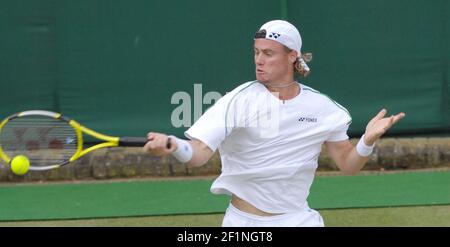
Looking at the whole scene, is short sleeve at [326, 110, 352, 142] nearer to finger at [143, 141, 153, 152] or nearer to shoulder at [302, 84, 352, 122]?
shoulder at [302, 84, 352, 122]

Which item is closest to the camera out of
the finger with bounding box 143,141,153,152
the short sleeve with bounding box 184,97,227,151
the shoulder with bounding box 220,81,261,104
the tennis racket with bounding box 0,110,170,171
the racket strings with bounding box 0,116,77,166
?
the finger with bounding box 143,141,153,152

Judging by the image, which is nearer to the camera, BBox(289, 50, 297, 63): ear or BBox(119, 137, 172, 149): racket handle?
BBox(119, 137, 172, 149): racket handle

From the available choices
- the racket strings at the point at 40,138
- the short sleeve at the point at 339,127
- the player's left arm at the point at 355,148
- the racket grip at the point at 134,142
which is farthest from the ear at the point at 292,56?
the racket strings at the point at 40,138

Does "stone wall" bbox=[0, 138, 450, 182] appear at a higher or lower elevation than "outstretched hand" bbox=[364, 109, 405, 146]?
lower

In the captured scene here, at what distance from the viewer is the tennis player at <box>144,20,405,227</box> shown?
15.1ft

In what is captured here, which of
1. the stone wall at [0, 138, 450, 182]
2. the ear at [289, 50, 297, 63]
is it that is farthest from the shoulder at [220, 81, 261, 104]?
the stone wall at [0, 138, 450, 182]

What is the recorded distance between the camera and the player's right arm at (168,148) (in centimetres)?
405

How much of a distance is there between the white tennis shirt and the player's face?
70 millimetres

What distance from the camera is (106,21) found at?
9.06 m

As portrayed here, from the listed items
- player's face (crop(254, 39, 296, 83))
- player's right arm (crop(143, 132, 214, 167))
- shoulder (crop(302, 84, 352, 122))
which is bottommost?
player's right arm (crop(143, 132, 214, 167))

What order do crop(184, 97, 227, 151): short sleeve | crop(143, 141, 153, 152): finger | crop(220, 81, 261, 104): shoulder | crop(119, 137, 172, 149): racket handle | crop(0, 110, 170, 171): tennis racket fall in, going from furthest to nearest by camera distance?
crop(0, 110, 170, 171): tennis racket, crop(220, 81, 261, 104): shoulder, crop(184, 97, 227, 151): short sleeve, crop(119, 137, 172, 149): racket handle, crop(143, 141, 153, 152): finger

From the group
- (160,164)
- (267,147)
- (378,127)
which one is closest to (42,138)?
(267,147)

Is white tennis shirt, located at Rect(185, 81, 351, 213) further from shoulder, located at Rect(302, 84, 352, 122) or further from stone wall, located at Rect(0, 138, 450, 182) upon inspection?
stone wall, located at Rect(0, 138, 450, 182)

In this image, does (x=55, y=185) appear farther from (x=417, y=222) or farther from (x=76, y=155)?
(x=76, y=155)
